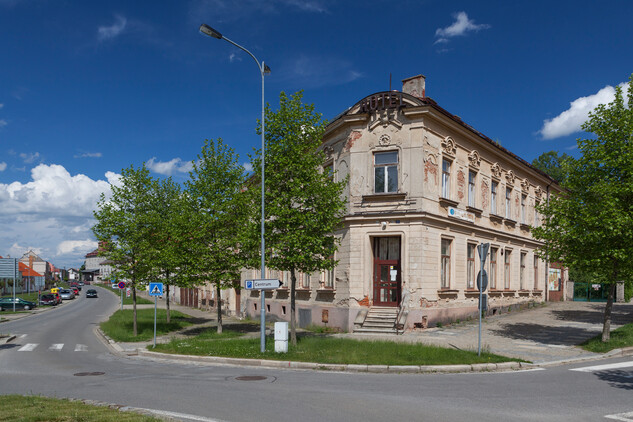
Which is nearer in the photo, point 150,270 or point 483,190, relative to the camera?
point 150,270

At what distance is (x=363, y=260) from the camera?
21656mm

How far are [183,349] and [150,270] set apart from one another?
7.41 m

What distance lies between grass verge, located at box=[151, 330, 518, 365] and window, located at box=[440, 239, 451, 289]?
7699 mm

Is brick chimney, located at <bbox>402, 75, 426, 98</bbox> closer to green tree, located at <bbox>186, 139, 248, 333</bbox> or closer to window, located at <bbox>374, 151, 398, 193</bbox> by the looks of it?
window, located at <bbox>374, 151, 398, 193</bbox>

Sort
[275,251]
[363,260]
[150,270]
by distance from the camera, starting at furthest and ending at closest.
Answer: [150,270], [363,260], [275,251]

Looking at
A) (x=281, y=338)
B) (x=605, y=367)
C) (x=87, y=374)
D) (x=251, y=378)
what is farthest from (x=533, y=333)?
(x=87, y=374)

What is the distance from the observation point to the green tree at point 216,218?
73.3ft

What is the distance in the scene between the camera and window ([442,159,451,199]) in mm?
23328

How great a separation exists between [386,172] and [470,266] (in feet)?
23.8

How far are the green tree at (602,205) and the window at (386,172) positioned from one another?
652cm

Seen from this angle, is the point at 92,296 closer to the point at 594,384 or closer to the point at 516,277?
the point at 516,277

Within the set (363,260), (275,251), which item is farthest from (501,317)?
(275,251)

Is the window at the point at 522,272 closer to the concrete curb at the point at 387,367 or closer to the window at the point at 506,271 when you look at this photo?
the window at the point at 506,271

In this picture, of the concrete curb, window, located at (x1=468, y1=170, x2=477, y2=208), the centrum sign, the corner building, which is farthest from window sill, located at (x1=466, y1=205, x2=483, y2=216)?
the centrum sign
